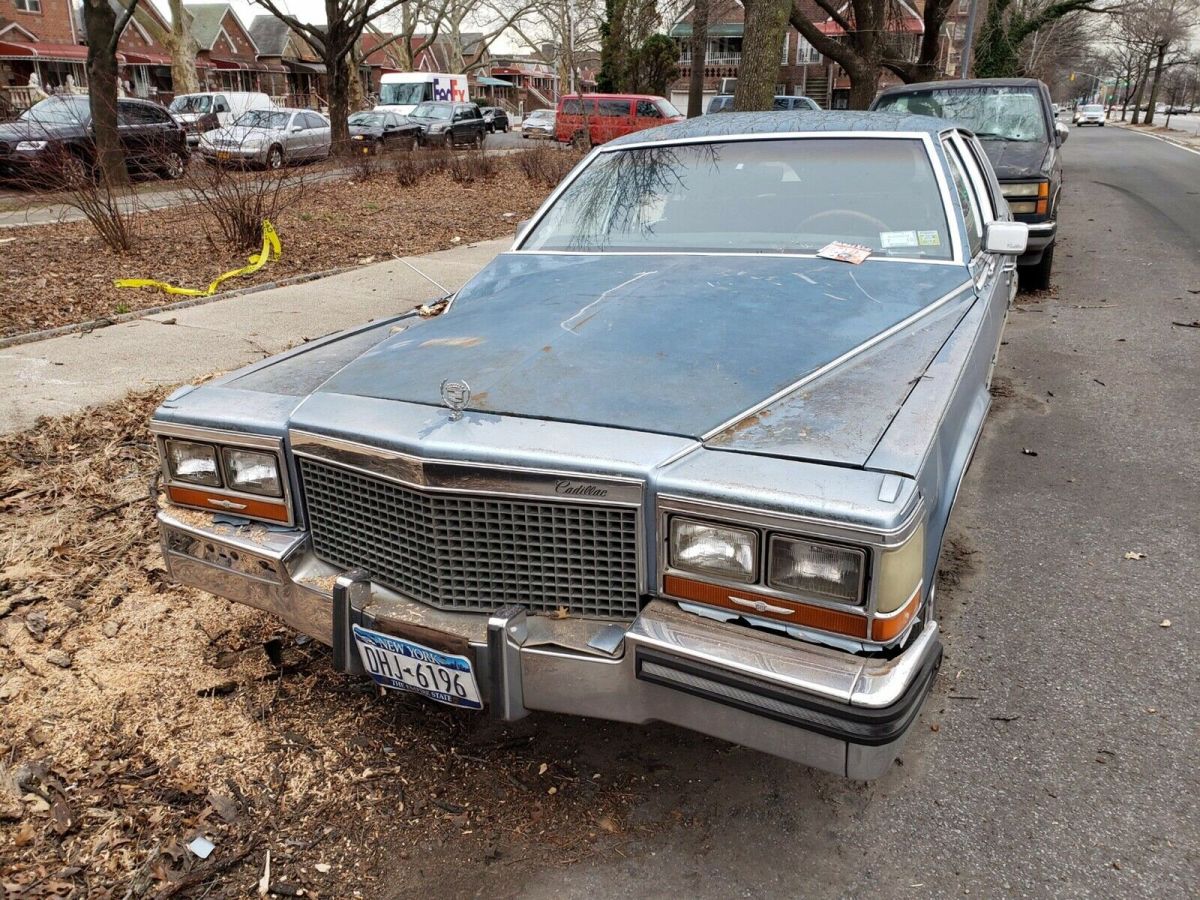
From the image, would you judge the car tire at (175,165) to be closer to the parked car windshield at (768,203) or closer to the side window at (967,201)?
the parked car windshield at (768,203)

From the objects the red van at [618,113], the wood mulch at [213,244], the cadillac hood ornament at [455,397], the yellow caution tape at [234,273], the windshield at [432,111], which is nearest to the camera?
the cadillac hood ornament at [455,397]

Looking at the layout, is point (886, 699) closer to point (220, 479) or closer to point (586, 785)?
point (586, 785)

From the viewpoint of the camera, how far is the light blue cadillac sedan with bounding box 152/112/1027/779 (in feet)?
6.28

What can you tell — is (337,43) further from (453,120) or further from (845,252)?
(845,252)

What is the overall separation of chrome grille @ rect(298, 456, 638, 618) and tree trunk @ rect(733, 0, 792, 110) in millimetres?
10507

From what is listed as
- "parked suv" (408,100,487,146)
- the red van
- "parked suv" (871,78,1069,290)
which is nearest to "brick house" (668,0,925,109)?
"parked suv" (408,100,487,146)

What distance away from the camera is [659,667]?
2.02 metres

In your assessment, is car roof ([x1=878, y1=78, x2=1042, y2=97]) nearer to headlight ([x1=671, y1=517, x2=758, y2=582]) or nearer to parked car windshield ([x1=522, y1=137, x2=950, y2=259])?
parked car windshield ([x1=522, y1=137, x2=950, y2=259])

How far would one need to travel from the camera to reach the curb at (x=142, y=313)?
683 centimetres

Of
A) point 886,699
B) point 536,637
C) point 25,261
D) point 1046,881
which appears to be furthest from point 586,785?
point 25,261

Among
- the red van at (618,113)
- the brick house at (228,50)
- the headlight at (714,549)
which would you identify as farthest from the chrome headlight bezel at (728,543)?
the brick house at (228,50)

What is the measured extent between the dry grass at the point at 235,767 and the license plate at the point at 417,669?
0.40m

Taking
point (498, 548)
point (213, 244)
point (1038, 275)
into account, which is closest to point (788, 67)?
point (1038, 275)

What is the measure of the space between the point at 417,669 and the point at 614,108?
28333 millimetres
